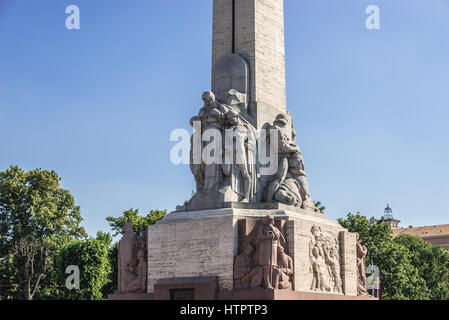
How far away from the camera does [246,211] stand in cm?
2042

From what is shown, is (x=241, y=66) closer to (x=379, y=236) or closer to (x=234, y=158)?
(x=234, y=158)

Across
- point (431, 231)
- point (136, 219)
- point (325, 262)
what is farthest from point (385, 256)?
point (431, 231)

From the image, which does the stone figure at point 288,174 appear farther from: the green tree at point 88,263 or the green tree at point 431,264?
the green tree at point 431,264

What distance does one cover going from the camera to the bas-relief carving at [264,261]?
19.2m

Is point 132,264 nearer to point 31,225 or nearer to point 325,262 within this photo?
point 325,262

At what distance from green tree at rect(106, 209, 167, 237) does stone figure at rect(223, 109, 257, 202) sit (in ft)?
86.6

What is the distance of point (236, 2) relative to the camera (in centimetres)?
2319

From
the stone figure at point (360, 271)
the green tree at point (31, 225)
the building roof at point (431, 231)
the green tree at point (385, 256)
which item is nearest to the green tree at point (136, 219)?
the green tree at point (31, 225)

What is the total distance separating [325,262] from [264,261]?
2.71 meters

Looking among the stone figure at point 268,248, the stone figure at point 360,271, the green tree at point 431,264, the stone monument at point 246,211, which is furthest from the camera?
the green tree at point 431,264

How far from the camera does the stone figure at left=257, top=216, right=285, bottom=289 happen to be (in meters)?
19.1

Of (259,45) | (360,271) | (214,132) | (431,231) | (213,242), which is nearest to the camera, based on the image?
(213,242)

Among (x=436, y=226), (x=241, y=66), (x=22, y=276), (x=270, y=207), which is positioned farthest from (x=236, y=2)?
(x=436, y=226)
